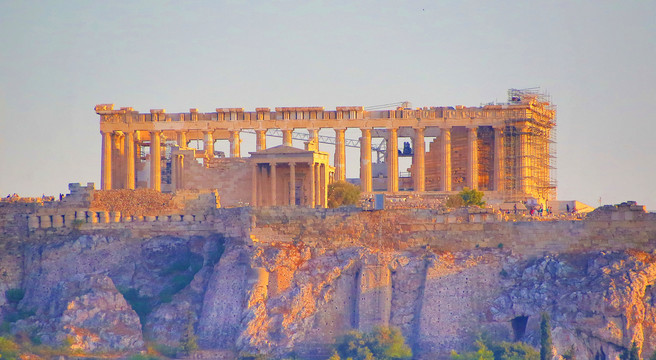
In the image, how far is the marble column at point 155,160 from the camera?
82.6 m

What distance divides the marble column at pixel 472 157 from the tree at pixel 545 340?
26938 millimetres

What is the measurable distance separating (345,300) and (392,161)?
25045mm

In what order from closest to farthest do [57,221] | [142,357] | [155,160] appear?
[142,357]
[57,221]
[155,160]

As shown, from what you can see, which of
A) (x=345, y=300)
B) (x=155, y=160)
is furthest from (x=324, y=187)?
(x=345, y=300)

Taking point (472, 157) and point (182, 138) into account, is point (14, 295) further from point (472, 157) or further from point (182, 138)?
point (472, 157)

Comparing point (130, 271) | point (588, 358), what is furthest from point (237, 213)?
point (588, 358)

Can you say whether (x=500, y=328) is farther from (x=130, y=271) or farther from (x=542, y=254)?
(x=130, y=271)

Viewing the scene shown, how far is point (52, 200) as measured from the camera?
6750 centimetres

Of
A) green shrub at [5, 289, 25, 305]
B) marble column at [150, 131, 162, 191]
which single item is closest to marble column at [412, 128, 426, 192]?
marble column at [150, 131, 162, 191]

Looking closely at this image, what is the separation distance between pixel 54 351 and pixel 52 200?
10797 millimetres

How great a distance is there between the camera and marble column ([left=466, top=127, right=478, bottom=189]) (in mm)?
81938

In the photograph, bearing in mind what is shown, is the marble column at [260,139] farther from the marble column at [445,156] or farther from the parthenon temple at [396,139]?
the marble column at [445,156]

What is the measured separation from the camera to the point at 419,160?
8344 centimetres

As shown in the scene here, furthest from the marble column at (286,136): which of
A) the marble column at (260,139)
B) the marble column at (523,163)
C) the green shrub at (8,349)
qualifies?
the green shrub at (8,349)
